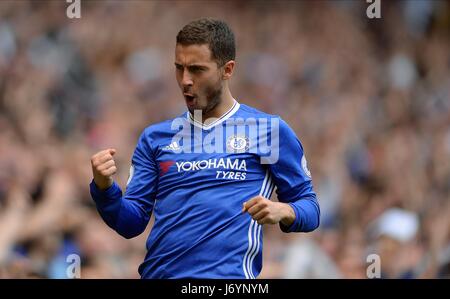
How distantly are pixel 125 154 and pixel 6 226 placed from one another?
1376 mm

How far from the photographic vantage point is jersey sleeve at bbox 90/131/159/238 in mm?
4473

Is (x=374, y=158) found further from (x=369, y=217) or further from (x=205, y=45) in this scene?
(x=205, y=45)

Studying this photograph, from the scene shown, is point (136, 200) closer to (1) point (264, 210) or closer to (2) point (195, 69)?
(2) point (195, 69)

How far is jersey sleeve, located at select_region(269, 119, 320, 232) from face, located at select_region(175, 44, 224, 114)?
38cm

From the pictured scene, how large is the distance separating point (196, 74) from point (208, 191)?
54cm

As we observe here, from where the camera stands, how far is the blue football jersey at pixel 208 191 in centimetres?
442

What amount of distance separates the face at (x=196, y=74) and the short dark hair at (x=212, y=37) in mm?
27

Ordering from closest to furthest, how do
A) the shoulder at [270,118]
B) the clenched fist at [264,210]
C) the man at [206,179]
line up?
1. the clenched fist at [264,210]
2. the man at [206,179]
3. the shoulder at [270,118]

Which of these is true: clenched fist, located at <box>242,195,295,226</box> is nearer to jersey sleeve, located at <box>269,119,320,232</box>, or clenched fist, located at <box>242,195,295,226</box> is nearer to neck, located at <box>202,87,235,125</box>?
jersey sleeve, located at <box>269,119,320,232</box>

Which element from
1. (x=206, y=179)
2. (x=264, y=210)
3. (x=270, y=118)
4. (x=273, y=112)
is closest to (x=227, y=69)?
(x=270, y=118)

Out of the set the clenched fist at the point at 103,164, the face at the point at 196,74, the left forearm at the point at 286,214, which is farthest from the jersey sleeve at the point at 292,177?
the clenched fist at the point at 103,164

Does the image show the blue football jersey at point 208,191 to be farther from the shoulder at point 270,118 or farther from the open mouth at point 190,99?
the open mouth at point 190,99

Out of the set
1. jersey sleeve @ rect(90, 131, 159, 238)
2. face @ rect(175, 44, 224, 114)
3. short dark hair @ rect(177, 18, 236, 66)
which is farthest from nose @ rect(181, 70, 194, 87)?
jersey sleeve @ rect(90, 131, 159, 238)

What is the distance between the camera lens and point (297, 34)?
10109 mm
